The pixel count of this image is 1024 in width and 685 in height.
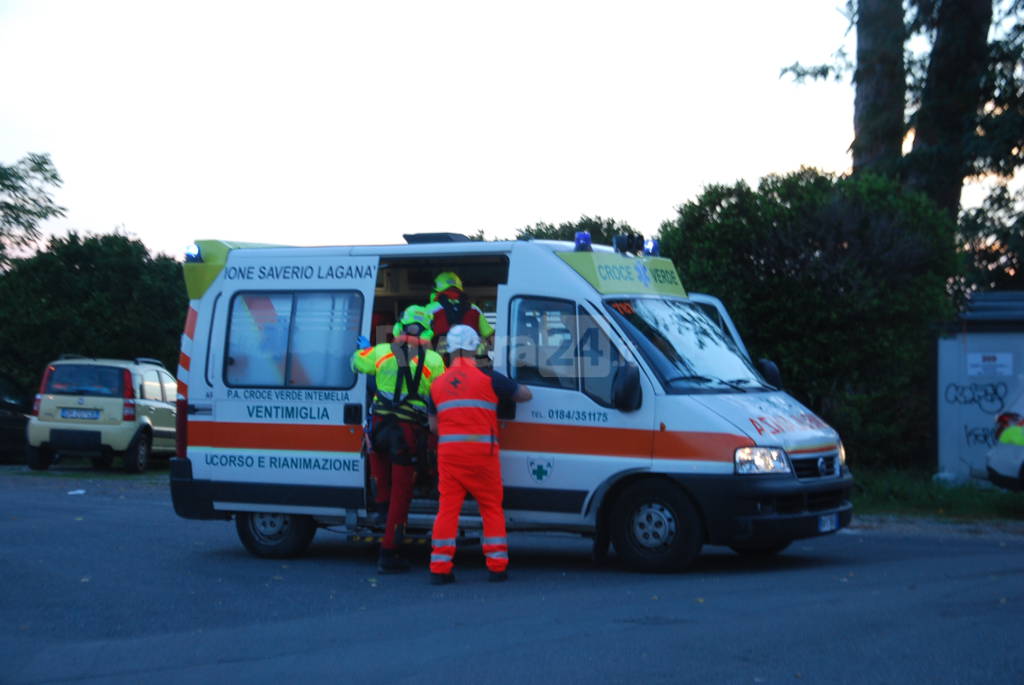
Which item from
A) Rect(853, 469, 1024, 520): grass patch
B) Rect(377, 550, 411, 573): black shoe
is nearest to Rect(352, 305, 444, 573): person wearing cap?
Rect(377, 550, 411, 573): black shoe

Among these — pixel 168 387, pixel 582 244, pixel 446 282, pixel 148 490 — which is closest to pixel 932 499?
pixel 582 244

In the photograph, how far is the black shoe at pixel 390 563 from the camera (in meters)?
10.4

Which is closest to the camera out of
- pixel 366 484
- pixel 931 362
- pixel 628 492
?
pixel 628 492

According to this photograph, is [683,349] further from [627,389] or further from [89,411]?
[89,411]

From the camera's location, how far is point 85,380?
20922mm

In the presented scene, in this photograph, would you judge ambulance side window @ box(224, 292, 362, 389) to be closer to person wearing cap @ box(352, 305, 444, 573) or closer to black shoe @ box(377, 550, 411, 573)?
person wearing cap @ box(352, 305, 444, 573)

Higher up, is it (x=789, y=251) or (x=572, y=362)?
(x=789, y=251)

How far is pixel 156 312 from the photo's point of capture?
27734mm

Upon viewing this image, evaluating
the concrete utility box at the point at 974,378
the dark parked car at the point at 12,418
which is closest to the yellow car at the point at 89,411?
the dark parked car at the point at 12,418

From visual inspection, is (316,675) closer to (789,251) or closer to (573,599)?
(573,599)

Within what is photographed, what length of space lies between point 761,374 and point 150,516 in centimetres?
698

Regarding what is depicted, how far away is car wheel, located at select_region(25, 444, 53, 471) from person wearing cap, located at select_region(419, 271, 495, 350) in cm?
1213

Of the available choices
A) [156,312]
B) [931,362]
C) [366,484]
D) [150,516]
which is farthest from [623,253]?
[156,312]

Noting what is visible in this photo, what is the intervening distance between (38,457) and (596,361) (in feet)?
45.8
